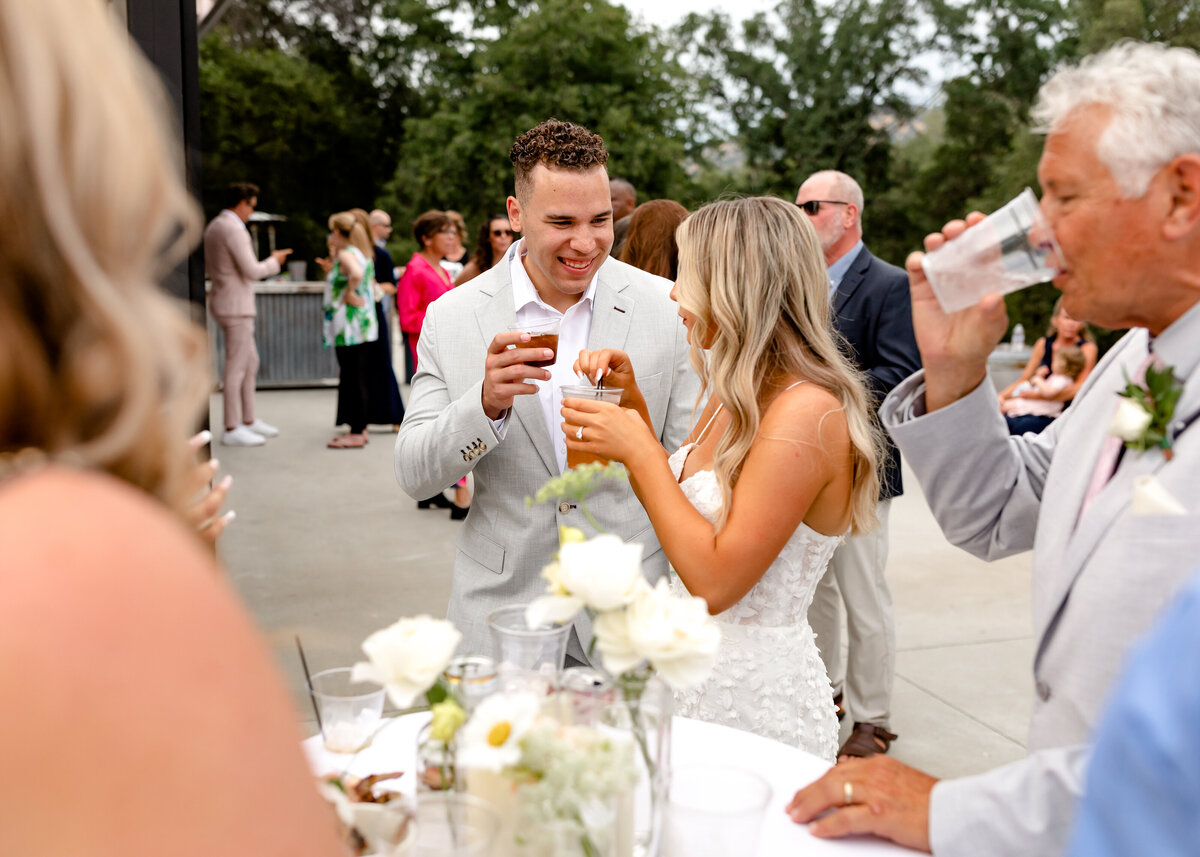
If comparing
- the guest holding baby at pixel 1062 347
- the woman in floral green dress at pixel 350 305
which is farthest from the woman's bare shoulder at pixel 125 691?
the woman in floral green dress at pixel 350 305

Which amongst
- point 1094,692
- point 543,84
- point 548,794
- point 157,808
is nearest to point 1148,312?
point 1094,692

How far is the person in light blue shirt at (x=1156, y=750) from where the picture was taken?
60 centimetres

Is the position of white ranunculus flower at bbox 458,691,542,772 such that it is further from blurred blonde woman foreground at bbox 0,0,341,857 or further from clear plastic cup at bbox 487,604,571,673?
blurred blonde woman foreground at bbox 0,0,341,857

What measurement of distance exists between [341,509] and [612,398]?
18.8 ft

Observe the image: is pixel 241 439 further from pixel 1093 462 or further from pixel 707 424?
pixel 1093 462

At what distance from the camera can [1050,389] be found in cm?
724

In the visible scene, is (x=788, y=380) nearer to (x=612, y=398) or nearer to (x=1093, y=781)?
(x=612, y=398)

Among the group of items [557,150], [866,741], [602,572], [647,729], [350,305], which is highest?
[557,150]

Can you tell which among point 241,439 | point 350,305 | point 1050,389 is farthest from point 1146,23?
point 241,439

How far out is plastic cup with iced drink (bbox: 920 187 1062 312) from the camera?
1.48m

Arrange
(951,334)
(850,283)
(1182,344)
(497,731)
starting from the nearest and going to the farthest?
(497,731) < (1182,344) < (951,334) < (850,283)

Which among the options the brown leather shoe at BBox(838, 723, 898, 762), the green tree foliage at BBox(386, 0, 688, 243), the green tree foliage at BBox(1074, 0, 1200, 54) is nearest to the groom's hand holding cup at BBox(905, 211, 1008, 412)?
the brown leather shoe at BBox(838, 723, 898, 762)

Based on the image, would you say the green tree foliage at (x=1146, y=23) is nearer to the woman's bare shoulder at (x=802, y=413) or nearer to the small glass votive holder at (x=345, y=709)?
the woman's bare shoulder at (x=802, y=413)

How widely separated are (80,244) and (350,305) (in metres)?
9.24
